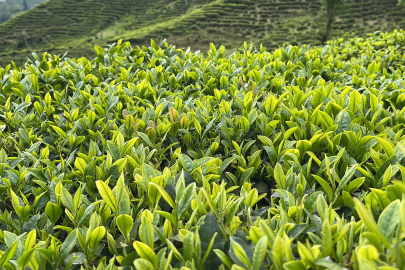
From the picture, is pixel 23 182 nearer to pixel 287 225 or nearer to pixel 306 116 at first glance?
pixel 287 225

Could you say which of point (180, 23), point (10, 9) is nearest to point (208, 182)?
point (180, 23)

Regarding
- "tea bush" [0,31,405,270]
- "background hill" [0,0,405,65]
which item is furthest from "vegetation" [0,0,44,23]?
"tea bush" [0,31,405,270]

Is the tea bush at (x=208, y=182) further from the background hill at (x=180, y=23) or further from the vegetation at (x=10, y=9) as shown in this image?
the vegetation at (x=10, y=9)

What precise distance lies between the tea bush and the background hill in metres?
31.3

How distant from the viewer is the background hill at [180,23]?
38544mm

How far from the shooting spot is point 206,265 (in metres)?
0.92

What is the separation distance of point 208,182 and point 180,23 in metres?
46.6

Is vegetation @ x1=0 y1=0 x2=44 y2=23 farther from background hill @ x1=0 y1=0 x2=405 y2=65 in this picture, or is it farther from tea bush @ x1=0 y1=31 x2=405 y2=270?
tea bush @ x1=0 y1=31 x2=405 y2=270

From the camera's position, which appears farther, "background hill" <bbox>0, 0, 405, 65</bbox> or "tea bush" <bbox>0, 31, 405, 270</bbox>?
"background hill" <bbox>0, 0, 405, 65</bbox>

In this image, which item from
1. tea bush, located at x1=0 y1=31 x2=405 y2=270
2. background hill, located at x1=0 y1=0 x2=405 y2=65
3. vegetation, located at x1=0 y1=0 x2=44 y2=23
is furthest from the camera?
vegetation, located at x1=0 y1=0 x2=44 y2=23

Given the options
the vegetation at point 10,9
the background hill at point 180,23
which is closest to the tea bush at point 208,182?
the background hill at point 180,23

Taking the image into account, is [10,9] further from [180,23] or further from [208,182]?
[208,182]

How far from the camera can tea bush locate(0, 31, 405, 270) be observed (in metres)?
0.88

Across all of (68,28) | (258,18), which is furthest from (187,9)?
(68,28)
